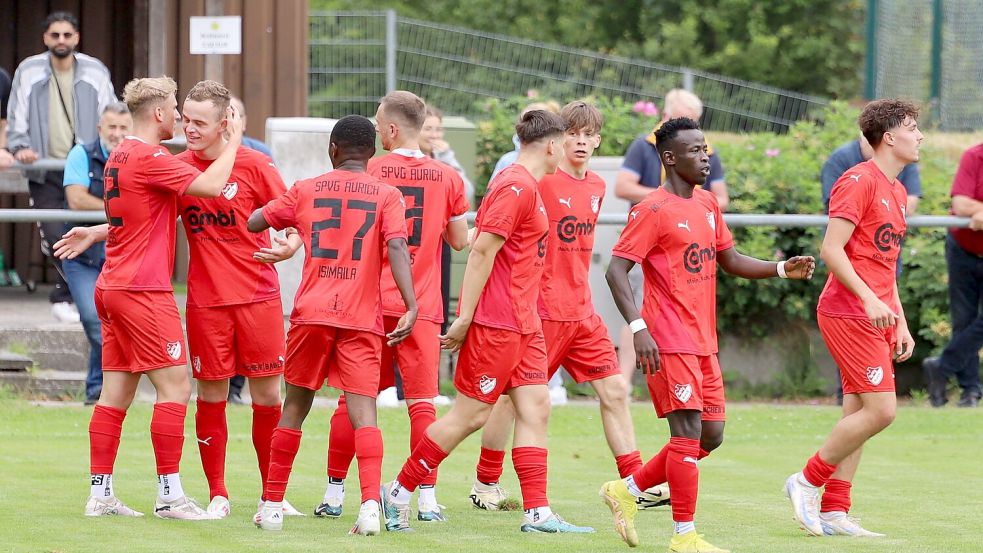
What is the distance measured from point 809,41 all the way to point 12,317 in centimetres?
2563

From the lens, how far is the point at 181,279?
1526 centimetres

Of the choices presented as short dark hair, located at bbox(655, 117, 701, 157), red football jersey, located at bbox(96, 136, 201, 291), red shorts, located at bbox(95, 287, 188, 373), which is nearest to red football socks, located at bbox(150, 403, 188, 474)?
red shorts, located at bbox(95, 287, 188, 373)

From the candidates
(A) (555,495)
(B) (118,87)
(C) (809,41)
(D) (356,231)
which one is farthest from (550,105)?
(C) (809,41)

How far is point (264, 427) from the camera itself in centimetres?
807

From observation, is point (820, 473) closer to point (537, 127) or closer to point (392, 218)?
point (537, 127)

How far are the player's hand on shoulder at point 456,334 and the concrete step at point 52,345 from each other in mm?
5433

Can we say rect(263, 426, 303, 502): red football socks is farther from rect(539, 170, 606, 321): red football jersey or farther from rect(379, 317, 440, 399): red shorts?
rect(539, 170, 606, 321): red football jersey

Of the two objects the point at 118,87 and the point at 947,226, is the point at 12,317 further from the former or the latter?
the point at 947,226

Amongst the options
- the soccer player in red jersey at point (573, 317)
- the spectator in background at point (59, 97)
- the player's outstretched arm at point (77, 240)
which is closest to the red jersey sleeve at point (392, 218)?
the soccer player in red jersey at point (573, 317)

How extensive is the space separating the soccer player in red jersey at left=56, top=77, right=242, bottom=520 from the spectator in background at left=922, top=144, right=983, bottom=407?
668 cm

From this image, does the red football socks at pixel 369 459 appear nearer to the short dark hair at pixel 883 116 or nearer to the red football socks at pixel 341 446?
the red football socks at pixel 341 446

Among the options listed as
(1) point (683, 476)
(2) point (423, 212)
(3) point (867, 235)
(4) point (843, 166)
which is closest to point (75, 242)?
(2) point (423, 212)

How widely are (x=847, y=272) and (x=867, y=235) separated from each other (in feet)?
0.95

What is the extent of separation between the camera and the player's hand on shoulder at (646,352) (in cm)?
697
